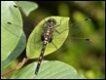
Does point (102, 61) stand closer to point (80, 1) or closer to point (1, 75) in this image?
point (80, 1)

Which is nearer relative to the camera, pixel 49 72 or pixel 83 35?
pixel 49 72

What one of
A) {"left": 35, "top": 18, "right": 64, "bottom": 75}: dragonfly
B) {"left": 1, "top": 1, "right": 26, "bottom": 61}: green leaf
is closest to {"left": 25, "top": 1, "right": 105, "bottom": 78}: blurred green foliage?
{"left": 35, "top": 18, "right": 64, "bottom": 75}: dragonfly

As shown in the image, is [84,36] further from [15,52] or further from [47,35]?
[15,52]

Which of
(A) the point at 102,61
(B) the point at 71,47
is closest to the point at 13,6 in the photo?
(B) the point at 71,47

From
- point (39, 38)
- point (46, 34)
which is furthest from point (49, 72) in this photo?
point (46, 34)

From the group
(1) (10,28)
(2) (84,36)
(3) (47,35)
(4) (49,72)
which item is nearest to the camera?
(1) (10,28)

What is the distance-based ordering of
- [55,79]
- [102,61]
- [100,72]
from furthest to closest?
1. [102,61]
2. [100,72]
3. [55,79]

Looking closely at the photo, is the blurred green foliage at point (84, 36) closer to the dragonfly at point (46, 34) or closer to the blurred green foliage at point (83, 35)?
the blurred green foliage at point (83, 35)
